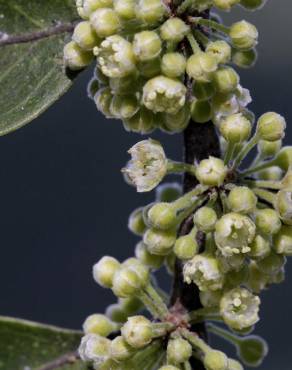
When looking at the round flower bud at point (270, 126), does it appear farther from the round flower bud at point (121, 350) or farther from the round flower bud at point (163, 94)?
the round flower bud at point (121, 350)

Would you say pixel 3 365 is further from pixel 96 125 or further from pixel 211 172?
pixel 96 125

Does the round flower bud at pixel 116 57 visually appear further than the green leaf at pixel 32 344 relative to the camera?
No

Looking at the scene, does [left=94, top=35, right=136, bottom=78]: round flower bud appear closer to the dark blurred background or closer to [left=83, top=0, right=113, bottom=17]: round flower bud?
[left=83, top=0, right=113, bottom=17]: round flower bud

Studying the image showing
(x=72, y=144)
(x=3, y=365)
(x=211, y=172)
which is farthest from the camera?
(x=72, y=144)

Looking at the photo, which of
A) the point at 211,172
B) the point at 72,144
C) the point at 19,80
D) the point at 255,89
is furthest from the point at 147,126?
the point at 72,144

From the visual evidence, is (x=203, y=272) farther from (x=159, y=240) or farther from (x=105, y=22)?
(x=105, y=22)

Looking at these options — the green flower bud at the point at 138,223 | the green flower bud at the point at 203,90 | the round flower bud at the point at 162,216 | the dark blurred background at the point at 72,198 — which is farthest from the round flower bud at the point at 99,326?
the dark blurred background at the point at 72,198

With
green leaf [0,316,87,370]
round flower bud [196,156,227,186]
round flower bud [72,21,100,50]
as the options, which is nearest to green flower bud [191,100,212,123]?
round flower bud [196,156,227,186]
